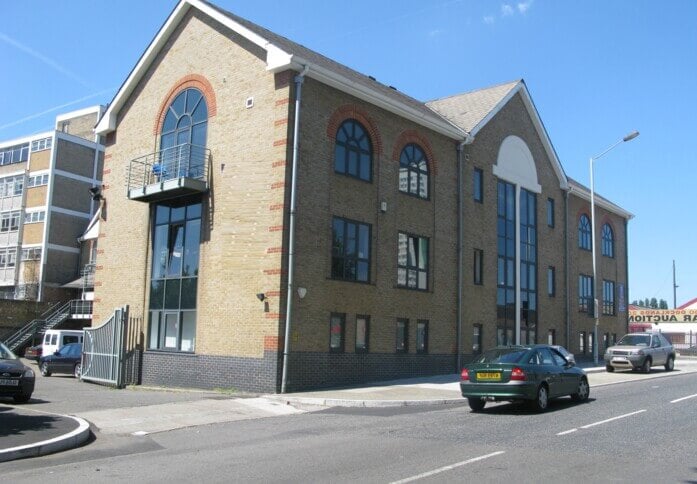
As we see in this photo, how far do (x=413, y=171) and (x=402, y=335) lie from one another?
19.1 ft

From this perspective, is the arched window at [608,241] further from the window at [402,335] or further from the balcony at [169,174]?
the balcony at [169,174]

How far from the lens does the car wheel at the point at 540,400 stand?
552 inches

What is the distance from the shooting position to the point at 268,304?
1861 cm

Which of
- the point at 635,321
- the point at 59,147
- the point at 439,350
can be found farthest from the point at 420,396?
the point at 635,321

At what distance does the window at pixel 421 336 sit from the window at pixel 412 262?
4.08 ft

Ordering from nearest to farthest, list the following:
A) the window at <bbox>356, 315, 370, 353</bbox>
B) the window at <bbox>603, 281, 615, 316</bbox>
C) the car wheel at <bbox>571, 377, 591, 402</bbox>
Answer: the car wheel at <bbox>571, 377, 591, 402</bbox>
the window at <bbox>356, 315, 370, 353</bbox>
the window at <bbox>603, 281, 615, 316</bbox>

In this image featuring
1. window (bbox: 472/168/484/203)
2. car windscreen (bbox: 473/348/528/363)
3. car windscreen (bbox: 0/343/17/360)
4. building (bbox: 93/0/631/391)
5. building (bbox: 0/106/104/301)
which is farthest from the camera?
building (bbox: 0/106/104/301)

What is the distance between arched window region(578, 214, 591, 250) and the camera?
3522 cm

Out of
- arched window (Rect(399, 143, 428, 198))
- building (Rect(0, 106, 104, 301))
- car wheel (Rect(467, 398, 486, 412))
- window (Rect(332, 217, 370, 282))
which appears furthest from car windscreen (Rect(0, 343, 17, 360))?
building (Rect(0, 106, 104, 301))

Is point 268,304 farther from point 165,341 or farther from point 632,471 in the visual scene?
point 632,471

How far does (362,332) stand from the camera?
69.1 feet

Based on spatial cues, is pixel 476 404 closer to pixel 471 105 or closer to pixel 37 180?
pixel 471 105

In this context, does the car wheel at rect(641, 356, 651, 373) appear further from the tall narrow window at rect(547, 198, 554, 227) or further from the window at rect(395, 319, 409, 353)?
the window at rect(395, 319, 409, 353)

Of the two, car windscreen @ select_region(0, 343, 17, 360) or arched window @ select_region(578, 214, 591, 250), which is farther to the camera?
arched window @ select_region(578, 214, 591, 250)
